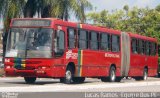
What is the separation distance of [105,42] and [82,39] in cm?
314

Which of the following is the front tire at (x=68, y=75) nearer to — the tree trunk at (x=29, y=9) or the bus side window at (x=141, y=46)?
the bus side window at (x=141, y=46)

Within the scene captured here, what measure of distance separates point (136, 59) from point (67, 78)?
972 cm

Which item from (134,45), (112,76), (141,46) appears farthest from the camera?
(141,46)

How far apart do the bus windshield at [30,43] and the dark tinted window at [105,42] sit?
5580 millimetres

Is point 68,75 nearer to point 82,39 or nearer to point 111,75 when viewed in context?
point 82,39

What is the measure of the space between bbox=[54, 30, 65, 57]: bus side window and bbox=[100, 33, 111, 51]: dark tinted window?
480 centimetres

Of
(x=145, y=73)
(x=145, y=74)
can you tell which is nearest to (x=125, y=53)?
(x=145, y=74)

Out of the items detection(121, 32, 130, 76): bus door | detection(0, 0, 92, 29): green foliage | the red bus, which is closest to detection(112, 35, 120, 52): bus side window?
the red bus

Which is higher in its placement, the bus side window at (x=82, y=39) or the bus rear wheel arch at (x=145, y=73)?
the bus side window at (x=82, y=39)

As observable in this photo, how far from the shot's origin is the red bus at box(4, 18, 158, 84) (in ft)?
85.5

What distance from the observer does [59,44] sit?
2634 cm

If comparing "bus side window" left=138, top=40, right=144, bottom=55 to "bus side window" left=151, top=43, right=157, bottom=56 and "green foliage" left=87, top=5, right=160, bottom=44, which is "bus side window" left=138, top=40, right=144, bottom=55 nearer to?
"bus side window" left=151, top=43, right=157, bottom=56

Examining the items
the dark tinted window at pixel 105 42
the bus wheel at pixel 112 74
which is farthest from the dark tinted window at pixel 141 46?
the dark tinted window at pixel 105 42

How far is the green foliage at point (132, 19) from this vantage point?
7269 centimetres
